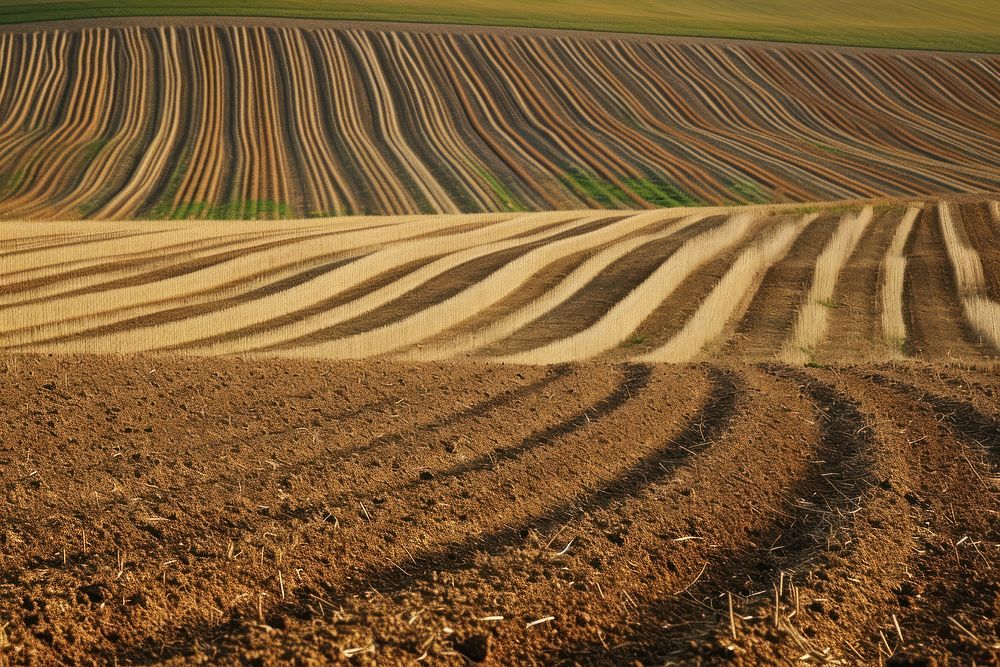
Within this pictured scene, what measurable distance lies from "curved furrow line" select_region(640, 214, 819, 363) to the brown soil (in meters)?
3.88

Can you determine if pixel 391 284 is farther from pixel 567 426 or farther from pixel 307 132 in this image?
pixel 307 132

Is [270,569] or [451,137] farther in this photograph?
[451,137]

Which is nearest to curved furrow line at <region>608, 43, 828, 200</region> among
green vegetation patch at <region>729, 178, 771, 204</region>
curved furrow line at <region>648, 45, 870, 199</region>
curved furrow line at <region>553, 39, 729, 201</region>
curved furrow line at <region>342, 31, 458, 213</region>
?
curved furrow line at <region>648, 45, 870, 199</region>

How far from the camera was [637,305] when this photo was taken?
43.6 feet

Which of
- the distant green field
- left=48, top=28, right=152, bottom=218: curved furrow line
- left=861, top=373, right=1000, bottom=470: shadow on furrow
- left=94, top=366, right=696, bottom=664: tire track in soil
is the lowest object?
left=48, top=28, right=152, bottom=218: curved furrow line

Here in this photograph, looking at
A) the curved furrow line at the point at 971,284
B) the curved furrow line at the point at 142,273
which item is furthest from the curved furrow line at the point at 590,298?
the curved furrow line at the point at 971,284

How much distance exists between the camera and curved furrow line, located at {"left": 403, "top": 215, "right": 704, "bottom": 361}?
11.4 m

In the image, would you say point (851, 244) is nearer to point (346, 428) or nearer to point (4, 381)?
point (346, 428)

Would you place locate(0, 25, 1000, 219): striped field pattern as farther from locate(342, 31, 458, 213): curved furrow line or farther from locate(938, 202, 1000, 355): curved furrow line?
locate(938, 202, 1000, 355): curved furrow line

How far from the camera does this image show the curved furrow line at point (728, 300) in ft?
38.0

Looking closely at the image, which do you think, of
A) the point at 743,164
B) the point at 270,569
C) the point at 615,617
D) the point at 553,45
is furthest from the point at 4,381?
the point at 553,45

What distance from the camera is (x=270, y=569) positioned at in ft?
13.7

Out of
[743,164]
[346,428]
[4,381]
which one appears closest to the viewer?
[346,428]

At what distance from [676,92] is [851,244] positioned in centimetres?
2252
